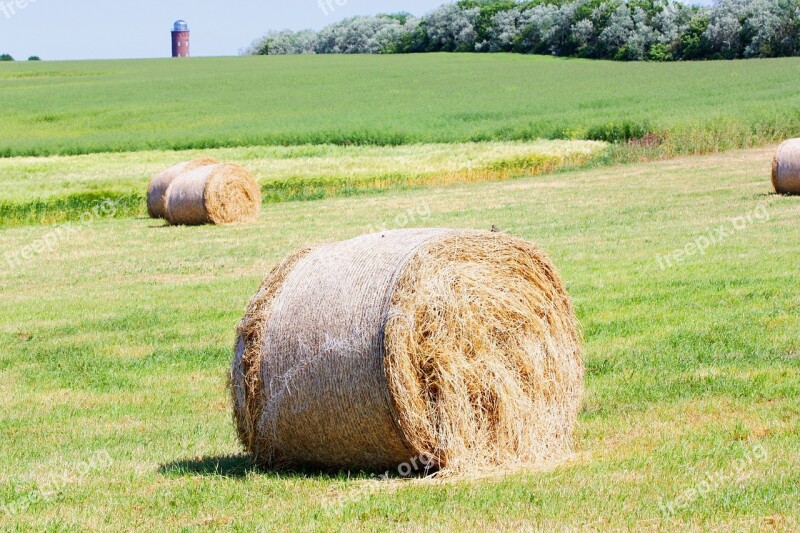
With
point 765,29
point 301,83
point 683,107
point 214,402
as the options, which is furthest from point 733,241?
point 765,29

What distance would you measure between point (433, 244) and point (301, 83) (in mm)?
66011

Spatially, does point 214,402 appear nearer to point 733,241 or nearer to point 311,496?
point 311,496

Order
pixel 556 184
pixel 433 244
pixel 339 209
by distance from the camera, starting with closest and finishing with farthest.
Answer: pixel 433 244 < pixel 339 209 < pixel 556 184

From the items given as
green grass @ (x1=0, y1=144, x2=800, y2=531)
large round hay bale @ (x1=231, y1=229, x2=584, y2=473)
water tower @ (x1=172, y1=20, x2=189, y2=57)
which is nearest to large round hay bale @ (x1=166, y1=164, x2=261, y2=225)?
green grass @ (x1=0, y1=144, x2=800, y2=531)

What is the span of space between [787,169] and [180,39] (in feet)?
528

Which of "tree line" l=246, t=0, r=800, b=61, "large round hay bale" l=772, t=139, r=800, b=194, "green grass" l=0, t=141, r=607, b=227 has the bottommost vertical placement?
"green grass" l=0, t=141, r=607, b=227

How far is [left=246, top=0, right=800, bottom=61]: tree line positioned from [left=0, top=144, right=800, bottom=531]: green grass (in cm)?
6060

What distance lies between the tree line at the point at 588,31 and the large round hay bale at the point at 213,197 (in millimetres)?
59711

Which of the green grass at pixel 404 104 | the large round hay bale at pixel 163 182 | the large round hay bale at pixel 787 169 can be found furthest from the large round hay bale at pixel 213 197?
the green grass at pixel 404 104

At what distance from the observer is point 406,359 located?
21.9 ft

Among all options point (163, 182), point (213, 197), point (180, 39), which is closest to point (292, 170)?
point (163, 182)

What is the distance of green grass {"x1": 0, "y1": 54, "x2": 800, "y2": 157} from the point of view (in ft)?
137

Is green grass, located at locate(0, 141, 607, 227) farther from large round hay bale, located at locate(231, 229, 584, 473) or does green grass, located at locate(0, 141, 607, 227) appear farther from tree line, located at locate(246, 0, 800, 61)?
tree line, located at locate(246, 0, 800, 61)

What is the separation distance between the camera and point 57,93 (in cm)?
6875
